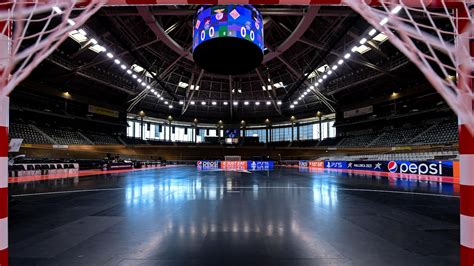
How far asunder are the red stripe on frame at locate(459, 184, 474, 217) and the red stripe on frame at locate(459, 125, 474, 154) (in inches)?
15.4

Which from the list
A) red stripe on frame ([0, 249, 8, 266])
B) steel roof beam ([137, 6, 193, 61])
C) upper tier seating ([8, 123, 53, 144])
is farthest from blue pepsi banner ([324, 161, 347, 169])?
upper tier seating ([8, 123, 53, 144])

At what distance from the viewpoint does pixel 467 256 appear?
2.54 metres

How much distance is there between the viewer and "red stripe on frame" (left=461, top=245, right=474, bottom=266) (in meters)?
2.51

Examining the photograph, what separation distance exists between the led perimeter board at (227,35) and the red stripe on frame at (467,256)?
49.3 ft

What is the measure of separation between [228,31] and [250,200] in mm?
11176

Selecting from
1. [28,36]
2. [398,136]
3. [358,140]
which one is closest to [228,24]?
[28,36]

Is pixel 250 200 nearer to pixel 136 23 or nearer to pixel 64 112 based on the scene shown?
pixel 136 23

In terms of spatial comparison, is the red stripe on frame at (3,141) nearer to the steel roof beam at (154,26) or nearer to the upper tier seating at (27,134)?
the steel roof beam at (154,26)

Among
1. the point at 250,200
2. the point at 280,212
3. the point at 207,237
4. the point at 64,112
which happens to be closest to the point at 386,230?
the point at 280,212

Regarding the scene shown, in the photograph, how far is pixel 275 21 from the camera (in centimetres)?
3300

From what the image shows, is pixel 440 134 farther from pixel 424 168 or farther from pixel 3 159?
pixel 3 159

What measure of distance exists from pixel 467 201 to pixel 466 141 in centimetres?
64

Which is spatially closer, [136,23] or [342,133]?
[136,23]

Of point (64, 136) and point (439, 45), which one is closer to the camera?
point (439, 45)
